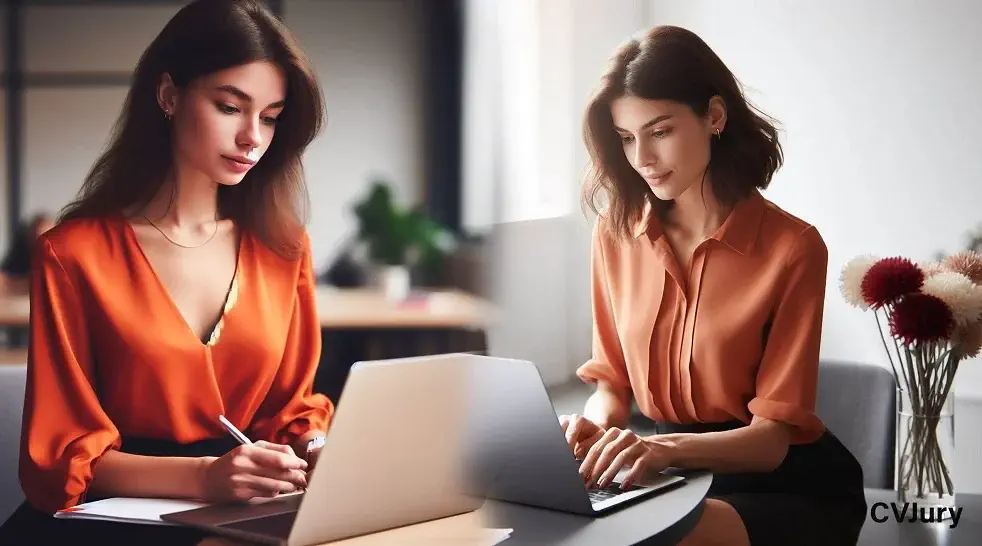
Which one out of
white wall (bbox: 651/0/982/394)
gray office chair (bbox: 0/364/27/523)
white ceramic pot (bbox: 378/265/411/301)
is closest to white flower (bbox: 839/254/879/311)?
white wall (bbox: 651/0/982/394)

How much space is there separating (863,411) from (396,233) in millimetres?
828

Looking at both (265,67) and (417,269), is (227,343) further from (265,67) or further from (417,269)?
(417,269)

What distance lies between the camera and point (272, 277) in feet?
4.49

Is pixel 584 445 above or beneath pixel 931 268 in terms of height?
beneath

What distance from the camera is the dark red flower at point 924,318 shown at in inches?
55.2

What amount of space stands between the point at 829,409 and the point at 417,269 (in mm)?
737

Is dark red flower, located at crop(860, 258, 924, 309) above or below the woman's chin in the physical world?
below

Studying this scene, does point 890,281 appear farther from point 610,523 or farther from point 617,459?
point 610,523

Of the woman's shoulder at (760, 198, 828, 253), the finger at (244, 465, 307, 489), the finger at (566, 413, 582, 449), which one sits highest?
the woman's shoulder at (760, 198, 828, 253)

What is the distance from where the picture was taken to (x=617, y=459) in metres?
1.19

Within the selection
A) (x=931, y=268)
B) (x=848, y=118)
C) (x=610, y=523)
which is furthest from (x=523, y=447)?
(x=848, y=118)

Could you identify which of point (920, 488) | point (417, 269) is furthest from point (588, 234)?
point (920, 488)

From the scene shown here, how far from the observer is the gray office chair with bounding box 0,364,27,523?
138 cm

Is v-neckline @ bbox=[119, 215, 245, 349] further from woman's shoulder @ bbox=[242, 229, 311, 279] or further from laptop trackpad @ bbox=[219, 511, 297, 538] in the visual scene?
laptop trackpad @ bbox=[219, 511, 297, 538]
